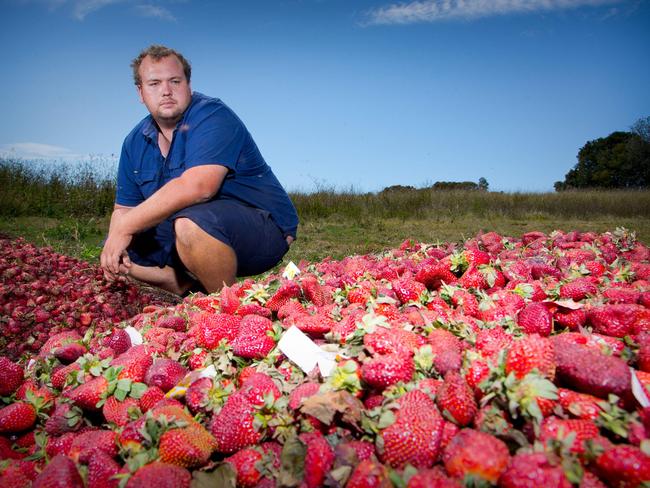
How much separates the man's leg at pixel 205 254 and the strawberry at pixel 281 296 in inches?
52.0

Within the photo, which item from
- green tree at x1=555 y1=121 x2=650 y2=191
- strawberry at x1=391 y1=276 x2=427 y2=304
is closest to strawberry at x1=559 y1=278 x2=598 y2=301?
strawberry at x1=391 y1=276 x2=427 y2=304

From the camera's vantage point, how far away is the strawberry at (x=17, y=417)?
1743 millimetres

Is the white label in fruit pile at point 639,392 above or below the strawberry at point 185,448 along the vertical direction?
above

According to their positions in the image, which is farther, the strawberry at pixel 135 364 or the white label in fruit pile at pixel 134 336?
the white label in fruit pile at pixel 134 336

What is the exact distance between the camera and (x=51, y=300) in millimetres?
3469

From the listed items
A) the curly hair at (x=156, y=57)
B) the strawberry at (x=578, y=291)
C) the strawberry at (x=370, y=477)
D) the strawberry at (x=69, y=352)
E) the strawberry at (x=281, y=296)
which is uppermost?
the curly hair at (x=156, y=57)

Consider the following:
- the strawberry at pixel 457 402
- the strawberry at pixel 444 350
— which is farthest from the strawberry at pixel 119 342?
the strawberry at pixel 457 402

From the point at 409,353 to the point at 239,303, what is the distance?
930 millimetres

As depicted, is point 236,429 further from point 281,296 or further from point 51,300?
point 51,300

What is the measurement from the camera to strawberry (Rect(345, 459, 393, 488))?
114cm

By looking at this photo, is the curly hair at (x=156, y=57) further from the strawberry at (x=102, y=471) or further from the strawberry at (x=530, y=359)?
the strawberry at (x=530, y=359)

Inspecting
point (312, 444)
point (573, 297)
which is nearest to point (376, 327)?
point (312, 444)

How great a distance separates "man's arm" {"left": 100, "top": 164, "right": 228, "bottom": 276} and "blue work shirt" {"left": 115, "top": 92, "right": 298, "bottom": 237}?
0.34ft

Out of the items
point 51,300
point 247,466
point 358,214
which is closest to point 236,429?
point 247,466
